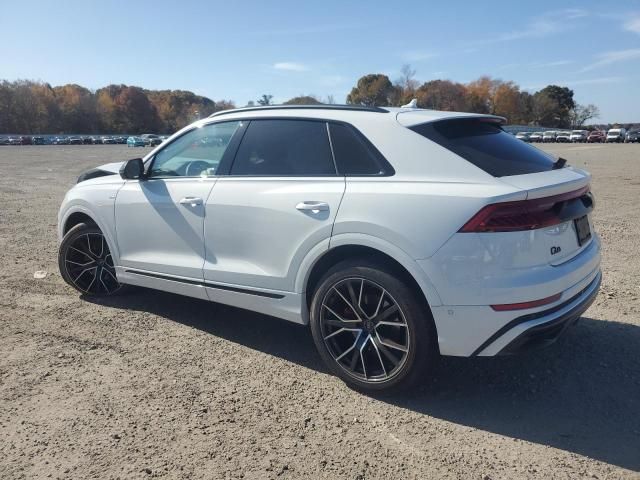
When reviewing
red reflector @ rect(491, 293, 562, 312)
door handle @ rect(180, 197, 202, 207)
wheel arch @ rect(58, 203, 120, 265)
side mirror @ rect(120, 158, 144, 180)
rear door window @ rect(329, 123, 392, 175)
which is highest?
rear door window @ rect(329, 123, 392, 175)

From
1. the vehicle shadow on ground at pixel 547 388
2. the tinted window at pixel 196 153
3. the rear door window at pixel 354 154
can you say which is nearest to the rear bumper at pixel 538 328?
the vehicle shadow on ground at pixel 547 388

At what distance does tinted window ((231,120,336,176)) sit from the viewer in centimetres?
A: 363

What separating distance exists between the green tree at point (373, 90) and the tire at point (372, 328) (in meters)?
115

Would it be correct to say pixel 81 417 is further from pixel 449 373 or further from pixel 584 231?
pixel 584 231

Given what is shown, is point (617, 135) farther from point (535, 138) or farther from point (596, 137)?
point (535, 138)

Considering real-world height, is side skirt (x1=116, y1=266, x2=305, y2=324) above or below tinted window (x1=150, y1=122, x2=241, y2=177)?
below

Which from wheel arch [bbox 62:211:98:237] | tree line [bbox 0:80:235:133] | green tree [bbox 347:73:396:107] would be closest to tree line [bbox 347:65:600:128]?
green tree [bbox 347:73:396:107]

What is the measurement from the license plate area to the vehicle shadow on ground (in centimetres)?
95

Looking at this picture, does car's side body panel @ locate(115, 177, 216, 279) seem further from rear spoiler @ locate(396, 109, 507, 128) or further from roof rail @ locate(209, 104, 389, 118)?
rear spoiler @ locate(396, 109, 507, 128)

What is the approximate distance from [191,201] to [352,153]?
1.42 meters

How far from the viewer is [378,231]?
3129 mm

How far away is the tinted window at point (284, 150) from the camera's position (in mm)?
3633

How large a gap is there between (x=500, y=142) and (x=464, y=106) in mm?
117624

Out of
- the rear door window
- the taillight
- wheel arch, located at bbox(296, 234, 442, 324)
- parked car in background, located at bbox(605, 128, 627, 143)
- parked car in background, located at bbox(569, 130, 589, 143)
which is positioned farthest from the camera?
parked car in background, located at bbox(569, 130, 589, 143)
